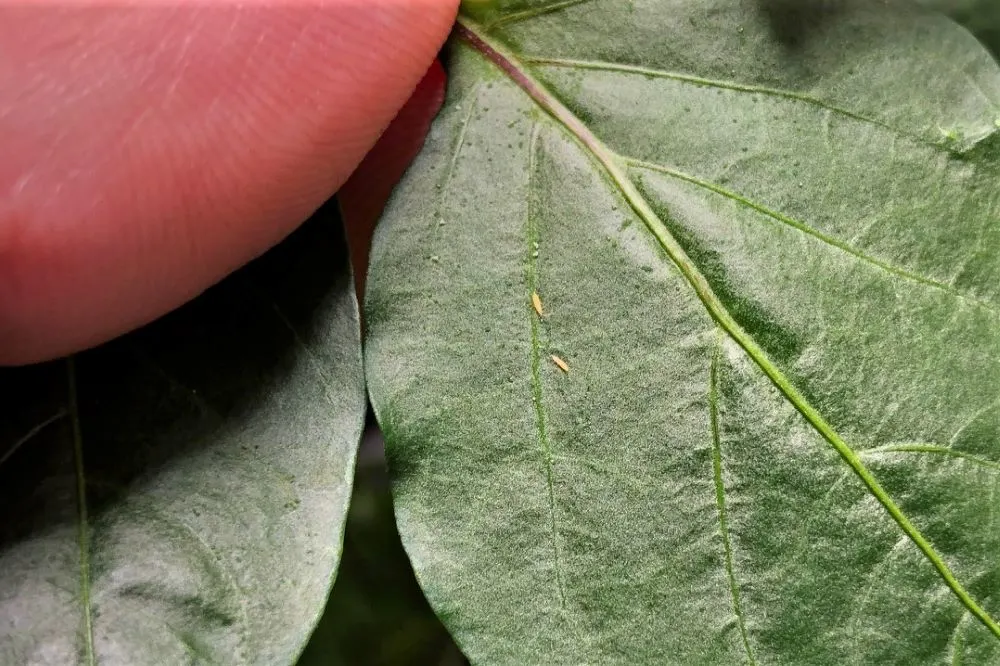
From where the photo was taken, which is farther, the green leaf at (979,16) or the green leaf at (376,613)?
the green leaf at (376,613)

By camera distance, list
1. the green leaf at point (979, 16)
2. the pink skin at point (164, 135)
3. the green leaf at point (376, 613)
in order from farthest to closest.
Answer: the green leaf at point (376, 613) → the green leaf at point (979, 16) → the pink skin at point (164, 135)

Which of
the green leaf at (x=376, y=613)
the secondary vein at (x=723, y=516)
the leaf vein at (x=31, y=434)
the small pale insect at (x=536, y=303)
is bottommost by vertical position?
the green leaf at (x=376, y=613)

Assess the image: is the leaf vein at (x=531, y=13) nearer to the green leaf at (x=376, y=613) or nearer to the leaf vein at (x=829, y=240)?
the leaf vein at (x=829, y=240)

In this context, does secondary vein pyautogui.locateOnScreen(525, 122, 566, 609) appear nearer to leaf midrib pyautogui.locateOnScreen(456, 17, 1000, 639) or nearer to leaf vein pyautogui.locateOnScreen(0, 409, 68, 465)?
leaf midrib pyautogui.locateOnScreen(456, 17, 1000, 639)

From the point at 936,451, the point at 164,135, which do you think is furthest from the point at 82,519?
the point at 936,451

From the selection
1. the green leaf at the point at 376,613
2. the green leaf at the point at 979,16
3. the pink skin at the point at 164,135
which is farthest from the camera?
the green leaf at the point at 376,613

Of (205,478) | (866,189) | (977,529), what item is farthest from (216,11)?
(977,529)

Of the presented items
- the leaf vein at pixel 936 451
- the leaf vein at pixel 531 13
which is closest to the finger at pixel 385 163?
the leaf vein at pixel 531 13
